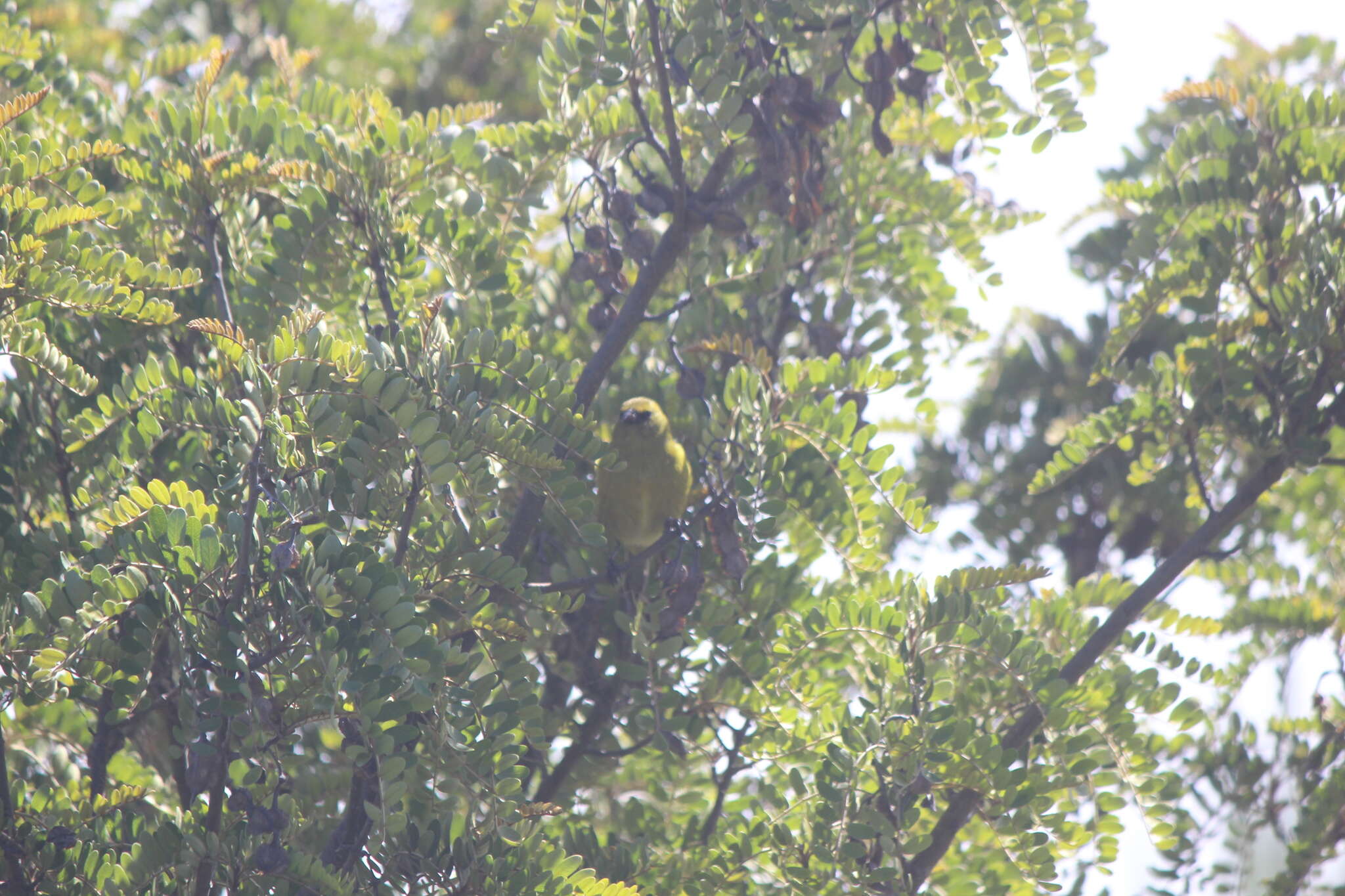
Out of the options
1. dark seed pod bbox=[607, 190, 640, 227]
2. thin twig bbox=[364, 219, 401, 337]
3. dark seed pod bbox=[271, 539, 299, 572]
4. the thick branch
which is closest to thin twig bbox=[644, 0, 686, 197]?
dark seed pod bbox=[607, 190, 640, 227]

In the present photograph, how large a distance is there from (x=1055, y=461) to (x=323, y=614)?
183cm

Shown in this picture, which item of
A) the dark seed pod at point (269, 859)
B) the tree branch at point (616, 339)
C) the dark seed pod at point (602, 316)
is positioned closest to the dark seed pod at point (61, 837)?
the dark seed pod at point (269, 859)

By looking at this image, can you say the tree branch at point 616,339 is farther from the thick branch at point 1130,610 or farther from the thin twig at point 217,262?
the thick branch at point 1130,610

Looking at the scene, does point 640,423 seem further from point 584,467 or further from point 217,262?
point 217,262

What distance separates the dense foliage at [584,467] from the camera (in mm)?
2037

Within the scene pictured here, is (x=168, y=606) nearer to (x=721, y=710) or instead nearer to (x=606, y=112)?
(x=721, y=710)

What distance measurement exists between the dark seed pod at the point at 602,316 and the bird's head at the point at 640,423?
358 millimetres

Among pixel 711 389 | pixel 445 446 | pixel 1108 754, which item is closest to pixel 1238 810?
pixel 1108 754

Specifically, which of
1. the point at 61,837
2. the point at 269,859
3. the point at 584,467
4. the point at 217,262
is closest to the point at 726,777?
the point at 584,467

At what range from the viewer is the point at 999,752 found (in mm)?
2389

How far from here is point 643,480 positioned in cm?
327

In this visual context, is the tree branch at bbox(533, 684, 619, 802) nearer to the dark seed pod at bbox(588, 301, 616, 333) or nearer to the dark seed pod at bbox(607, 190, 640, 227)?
the dark seed pod at bbox(588, 301, 616, 333)

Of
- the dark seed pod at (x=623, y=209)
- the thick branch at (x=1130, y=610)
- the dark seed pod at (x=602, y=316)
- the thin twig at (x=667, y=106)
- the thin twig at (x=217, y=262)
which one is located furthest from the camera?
the dark seed pod at (x=602, y=316)

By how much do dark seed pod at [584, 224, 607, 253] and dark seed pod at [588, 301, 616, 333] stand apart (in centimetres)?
14
